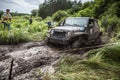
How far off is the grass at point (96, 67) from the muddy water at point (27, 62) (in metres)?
0.52

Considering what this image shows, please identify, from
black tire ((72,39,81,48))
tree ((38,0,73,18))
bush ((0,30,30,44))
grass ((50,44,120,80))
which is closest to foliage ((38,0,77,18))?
tree ((38,0,73,18))

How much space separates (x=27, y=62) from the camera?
6906mm

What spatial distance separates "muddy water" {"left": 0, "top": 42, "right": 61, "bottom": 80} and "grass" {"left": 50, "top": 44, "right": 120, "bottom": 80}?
0.52 meters

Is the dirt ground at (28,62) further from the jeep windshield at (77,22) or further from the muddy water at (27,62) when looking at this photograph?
the jeep windshield at (77,22)

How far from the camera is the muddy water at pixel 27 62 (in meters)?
5.40

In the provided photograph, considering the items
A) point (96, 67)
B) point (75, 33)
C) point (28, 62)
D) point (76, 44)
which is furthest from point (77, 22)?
point (96, 67)

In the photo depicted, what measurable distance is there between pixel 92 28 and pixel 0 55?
4.83 metres

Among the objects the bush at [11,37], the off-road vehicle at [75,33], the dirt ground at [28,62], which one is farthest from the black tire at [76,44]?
the bush at [11,37]

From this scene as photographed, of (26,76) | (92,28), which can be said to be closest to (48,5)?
(92,28)

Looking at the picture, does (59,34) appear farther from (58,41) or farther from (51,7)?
(51,7)

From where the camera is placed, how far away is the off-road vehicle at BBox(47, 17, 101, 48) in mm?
9234

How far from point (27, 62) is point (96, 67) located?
312 cm

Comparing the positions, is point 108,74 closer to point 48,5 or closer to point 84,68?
point 84,68

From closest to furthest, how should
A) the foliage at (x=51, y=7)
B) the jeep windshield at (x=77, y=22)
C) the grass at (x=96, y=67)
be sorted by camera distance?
1. the grass at (x=96, y=67)
2. the jeep windshield at (x=77, y=22)
3. the foliage at (x=51, y=7)
